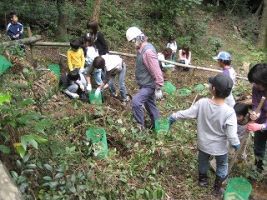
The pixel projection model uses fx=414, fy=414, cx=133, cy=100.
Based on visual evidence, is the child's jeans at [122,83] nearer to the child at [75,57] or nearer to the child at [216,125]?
the child at [75,57]

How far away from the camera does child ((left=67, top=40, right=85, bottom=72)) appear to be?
788cm

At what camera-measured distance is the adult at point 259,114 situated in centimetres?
468

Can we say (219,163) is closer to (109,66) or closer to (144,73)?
(144,73)

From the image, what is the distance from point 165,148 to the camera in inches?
210

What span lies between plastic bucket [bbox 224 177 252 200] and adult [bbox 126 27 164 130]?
1.60 m

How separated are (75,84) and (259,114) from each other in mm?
3428

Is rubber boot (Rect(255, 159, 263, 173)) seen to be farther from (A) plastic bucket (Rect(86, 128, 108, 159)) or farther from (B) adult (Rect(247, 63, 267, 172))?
(A) plastic bucket (Rect(86, 128, 108, 159))

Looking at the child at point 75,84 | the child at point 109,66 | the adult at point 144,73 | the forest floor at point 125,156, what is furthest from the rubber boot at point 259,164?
the child at point 75,84

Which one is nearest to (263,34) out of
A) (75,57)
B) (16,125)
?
(75,57)

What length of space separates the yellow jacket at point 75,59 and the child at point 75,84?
1.85ft

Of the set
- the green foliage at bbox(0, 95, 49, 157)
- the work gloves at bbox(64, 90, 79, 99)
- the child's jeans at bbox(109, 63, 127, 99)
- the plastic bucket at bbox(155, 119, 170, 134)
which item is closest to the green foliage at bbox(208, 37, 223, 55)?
the child's jeans at bbox(109, 63, 127, 99)

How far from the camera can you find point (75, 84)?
7.20 meters

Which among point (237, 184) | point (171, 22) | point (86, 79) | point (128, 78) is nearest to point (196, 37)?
point (171, 22)

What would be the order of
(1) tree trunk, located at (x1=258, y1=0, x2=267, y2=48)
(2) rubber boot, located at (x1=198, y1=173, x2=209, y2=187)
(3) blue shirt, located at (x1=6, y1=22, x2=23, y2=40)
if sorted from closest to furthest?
1. (2) rubber boot, located at (x1=198, y1=173, x2=209, y2=187)
2. (3) blue shirt, located at (x1=6, y1=22, x2=23, y2=40)
3. (1) tree trunk, located at (x1=258, y1=0, x2=267, y2=48)
